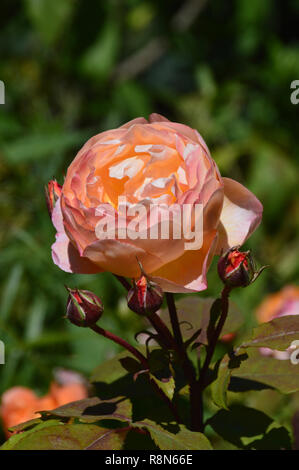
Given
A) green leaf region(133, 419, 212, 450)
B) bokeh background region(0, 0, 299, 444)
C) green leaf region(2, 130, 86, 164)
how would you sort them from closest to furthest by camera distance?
1. green leaf region(133, 419, 212, 450)
2. green leaf region(2, 130, 86, 164)
3. bokeh background region(0, 0, 299, 444)

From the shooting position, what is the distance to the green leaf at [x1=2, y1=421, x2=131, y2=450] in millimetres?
561

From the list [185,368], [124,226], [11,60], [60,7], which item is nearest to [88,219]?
[124,226]

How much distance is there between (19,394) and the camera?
1038 mm

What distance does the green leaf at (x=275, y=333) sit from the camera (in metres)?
0.61

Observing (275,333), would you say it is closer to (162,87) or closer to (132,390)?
(132,390)

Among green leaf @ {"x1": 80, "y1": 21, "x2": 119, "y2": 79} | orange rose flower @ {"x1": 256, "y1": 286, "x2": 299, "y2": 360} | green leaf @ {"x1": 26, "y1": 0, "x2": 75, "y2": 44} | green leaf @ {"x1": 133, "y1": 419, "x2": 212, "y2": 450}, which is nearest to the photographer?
green leaf @ {"x1": 133, "y1": 419, "x2": 212, "y2": 450}

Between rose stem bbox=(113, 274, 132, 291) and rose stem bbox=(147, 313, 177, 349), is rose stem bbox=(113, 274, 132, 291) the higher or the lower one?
the higher one

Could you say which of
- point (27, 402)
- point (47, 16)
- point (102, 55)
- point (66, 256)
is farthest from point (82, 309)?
point (102, 55)

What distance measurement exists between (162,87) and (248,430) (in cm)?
216

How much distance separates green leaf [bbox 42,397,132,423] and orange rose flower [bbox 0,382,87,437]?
366 millimetres

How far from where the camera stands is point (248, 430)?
0.70 m

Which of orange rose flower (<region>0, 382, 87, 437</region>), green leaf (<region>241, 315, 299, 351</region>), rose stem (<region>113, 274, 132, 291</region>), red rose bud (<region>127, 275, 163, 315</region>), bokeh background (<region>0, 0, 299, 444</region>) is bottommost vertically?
orange rose flower (<region>0, 382, 87, 437</region>)

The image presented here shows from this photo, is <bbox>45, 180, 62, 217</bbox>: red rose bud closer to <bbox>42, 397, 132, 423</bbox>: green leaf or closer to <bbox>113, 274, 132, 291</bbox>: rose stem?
<bbox>113, 274, 132, 291</bbox>: rose stem

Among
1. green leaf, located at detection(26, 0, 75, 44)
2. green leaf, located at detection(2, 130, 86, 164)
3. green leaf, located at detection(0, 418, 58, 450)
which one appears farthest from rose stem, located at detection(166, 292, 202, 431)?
green leaf, located at detection(26, 0, 75, 44)
